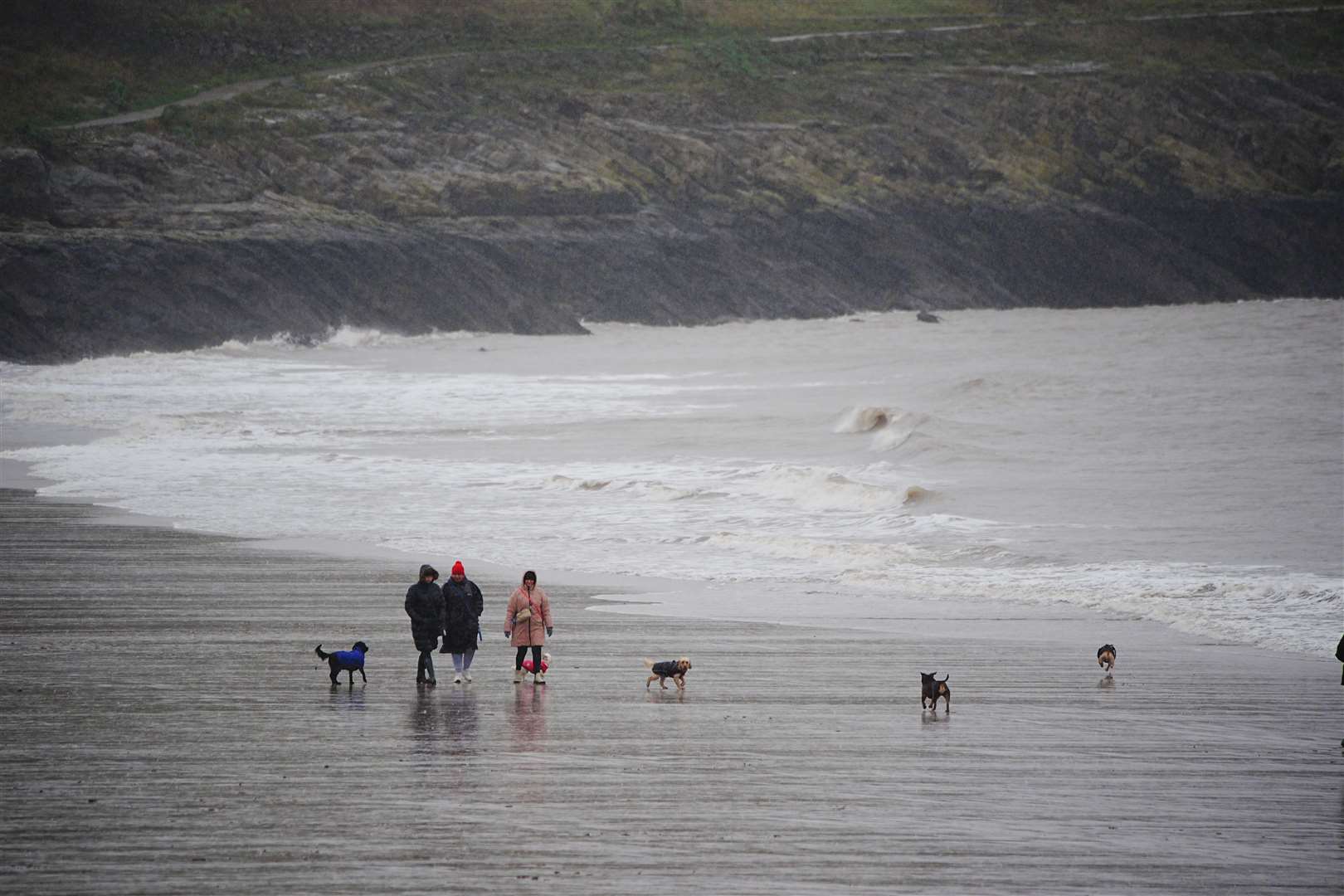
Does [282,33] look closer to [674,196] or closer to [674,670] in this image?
[674,196]

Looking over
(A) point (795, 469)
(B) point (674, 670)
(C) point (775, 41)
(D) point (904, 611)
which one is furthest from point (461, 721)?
(C) point (775, 41)

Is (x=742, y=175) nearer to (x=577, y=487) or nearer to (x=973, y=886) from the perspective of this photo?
(x=577, y=487)

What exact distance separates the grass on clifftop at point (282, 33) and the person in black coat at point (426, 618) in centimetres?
6884

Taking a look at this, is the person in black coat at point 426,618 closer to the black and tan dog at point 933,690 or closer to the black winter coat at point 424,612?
the black winter coat at point 424,612

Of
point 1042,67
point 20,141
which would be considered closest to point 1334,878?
point 20,141

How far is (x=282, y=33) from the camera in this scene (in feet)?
329

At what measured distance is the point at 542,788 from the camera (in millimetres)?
8516

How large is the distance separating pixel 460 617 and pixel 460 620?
2cm

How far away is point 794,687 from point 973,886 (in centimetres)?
425

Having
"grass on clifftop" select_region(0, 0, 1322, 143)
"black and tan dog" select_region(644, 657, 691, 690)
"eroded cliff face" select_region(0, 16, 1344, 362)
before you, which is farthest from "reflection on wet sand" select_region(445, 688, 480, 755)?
"grass on clifftop" select_region(0, 0, 1322, 143)

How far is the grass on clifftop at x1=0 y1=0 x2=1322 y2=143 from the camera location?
88.8 meters

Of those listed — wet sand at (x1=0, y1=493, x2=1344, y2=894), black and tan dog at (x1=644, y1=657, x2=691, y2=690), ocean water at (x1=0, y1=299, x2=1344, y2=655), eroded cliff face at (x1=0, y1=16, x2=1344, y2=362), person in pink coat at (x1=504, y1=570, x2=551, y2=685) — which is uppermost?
eroded cliff face at (x1=0, y1=16, x2=1344, y2=362)

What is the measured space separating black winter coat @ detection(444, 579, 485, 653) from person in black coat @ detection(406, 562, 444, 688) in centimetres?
8

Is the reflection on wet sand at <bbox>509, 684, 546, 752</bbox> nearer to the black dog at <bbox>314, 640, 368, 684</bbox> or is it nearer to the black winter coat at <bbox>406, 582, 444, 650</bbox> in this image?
the black winter coat at <bbox>406, 582, 444, 650</bbox>
